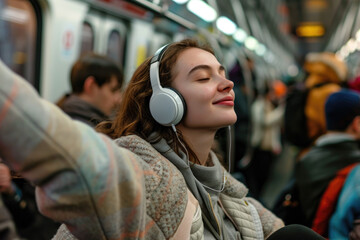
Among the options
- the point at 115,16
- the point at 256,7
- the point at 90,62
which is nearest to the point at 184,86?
the point at 90,62

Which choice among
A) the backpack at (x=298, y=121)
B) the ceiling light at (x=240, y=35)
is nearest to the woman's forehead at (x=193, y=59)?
the backpack at (x=298, y=121)

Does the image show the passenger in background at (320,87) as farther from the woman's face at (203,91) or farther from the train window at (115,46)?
the woman's face at (203,91)

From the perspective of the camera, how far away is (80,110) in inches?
95.7

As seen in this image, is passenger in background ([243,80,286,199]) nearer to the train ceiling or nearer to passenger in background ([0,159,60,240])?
the train ceiling

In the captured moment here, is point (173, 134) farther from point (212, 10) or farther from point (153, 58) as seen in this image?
point (212, 10)

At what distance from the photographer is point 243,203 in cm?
148

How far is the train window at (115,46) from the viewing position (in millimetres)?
4293

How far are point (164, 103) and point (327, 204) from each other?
1.17 meters

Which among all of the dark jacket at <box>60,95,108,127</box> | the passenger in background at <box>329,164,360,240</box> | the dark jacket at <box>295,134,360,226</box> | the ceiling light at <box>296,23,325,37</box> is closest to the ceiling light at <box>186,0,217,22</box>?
the dark jacket at <box>60,95,108,127</box>

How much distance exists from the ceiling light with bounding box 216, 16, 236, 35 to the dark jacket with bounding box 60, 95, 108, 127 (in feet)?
9.30

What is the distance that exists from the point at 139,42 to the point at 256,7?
24.7 ft

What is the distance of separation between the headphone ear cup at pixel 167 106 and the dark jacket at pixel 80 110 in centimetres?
114

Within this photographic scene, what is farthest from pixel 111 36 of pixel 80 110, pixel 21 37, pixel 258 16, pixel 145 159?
pixel 258 16

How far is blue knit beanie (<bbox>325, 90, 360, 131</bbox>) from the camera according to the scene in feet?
7.83
